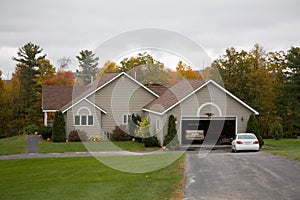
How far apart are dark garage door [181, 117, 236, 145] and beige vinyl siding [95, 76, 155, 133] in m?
6.92

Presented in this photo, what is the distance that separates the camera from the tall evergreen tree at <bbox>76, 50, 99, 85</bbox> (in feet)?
261

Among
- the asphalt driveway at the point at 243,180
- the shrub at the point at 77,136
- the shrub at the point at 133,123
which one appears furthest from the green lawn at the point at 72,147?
the asphalt driveway at the point at 243,180

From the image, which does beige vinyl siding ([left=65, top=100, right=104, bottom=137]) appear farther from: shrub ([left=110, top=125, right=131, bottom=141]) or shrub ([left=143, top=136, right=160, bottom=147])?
shrub ([left=143, top=136, right=160, bottom=147])

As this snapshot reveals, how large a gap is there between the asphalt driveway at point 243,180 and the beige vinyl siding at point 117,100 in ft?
66.8

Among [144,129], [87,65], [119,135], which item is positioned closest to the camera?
[144,129]

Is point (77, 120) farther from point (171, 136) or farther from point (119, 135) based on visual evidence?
point (171, 136)

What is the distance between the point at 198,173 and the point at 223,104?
17.3 metres

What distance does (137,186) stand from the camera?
11.6 meters

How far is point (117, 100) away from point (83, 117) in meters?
3.62

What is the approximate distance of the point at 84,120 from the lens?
116 feet

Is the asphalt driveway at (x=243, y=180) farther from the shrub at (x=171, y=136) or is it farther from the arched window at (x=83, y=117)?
the arched window at (x=83, y=117)

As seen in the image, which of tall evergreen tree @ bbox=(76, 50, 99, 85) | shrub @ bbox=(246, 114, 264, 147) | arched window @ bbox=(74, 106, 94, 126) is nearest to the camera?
Result: shrub @ bbox=(246, 114, 264, 147)

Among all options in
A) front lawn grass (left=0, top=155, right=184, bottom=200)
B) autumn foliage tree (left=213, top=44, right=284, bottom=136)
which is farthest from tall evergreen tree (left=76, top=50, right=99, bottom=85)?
front lawn grass (left=0, top=155, right=184, bottom=200)

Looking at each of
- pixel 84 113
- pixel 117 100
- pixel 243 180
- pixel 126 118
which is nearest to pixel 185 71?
pixel 126 118
